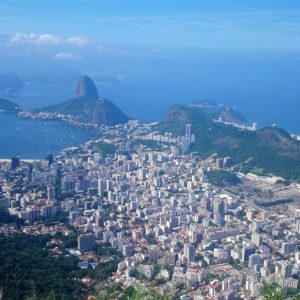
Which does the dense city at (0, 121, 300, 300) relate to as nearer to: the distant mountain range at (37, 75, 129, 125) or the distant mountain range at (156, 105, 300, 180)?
the distant mountain range at (156, 105, 300, 180)

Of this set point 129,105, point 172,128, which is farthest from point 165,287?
point 129,105

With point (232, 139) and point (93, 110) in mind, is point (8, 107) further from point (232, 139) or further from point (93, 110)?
point (232, 139)

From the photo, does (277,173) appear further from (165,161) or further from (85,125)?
(85,125)

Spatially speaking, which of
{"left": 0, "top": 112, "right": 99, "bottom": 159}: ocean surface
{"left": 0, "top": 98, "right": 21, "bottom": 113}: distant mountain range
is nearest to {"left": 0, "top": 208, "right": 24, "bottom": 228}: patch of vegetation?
{"left": 0, "top": 112, "right": 99, "bottom": 159}: ocean surface

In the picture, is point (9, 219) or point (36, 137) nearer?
point (9, 219)

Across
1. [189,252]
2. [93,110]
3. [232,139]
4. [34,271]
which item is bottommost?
[189,252]

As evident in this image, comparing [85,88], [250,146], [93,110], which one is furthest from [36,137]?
[85,88]
